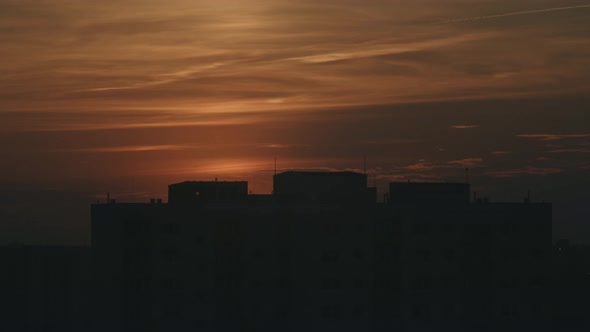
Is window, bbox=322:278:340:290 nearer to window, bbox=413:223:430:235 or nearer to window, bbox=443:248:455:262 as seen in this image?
window, bbox=413:223:430:235

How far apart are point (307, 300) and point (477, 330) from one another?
22119 millimetres

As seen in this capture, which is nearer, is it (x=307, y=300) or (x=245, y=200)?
(x=307, y=300)

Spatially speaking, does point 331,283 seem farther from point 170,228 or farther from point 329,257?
point 170,228

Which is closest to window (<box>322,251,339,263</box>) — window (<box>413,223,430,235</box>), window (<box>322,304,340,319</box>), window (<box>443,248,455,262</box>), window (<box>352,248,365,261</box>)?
window (<box>352,248,365,261</box>)

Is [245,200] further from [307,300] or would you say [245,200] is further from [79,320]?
[79,320]

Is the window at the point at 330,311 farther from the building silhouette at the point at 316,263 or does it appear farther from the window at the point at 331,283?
the window at the point at 331,283

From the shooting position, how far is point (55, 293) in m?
165

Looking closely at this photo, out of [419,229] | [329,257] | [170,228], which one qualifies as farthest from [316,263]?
[170,228]

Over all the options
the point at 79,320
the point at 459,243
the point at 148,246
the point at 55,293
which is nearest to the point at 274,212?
the point at 148,246

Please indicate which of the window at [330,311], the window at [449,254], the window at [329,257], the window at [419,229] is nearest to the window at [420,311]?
the window at [449,254]

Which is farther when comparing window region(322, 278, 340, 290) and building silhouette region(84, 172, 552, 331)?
window region(322, 278, 340, 290)

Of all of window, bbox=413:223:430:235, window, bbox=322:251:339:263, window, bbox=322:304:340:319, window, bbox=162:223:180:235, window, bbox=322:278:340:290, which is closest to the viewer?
window, bbox=322:304:340:319

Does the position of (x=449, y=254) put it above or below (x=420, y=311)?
above

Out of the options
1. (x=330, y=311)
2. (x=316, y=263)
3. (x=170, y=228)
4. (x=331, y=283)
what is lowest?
(x=330, y=311)
